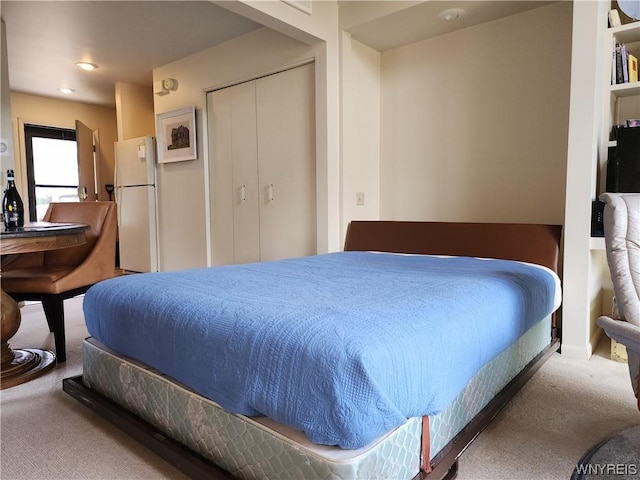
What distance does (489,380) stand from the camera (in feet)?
5.16

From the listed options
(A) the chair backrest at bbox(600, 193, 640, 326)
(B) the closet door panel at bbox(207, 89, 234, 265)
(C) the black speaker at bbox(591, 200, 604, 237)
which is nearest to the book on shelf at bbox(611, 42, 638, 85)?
(C) the black speaker at bbox(591, 200, 604, 237)

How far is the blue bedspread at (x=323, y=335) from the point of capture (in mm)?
960

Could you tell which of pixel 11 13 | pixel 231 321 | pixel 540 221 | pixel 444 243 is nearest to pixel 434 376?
pixel 231 321

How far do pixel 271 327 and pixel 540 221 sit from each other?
251 centimetres

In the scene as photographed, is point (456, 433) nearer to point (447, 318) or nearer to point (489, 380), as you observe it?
point (489, 380)

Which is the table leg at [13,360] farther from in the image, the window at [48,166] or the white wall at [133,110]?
the window at [48,166]

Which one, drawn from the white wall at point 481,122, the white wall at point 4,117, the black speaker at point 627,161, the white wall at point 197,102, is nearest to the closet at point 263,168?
the white wall at point 197,102

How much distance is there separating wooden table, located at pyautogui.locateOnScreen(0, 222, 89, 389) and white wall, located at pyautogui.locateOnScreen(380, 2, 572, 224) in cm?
249

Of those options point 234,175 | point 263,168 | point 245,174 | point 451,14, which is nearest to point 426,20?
point 451,14

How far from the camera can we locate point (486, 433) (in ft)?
5.15

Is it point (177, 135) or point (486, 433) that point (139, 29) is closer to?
point (177, 135)

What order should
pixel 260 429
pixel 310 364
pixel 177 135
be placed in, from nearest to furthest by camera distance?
pixel 310 364, pixel 260 429, pixel 177 135

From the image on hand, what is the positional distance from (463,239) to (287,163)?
63.5 inches

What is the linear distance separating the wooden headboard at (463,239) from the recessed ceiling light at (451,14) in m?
1.47
